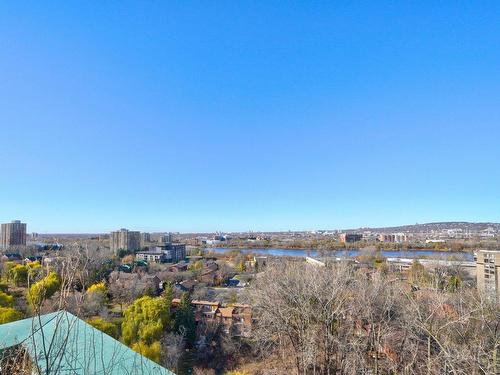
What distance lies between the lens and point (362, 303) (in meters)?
7.11

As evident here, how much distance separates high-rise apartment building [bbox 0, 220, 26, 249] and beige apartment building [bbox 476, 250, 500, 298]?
143 ft

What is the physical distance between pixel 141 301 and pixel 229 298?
16.9 feet

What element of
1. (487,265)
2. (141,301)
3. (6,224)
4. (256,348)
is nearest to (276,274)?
(256,348)

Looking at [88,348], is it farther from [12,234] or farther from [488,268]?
[12,234]

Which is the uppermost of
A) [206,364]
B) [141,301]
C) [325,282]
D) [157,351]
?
[325,282]

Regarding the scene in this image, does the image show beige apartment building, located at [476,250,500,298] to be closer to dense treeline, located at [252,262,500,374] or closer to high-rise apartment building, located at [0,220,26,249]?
dense treeline, located at [252,262,500,374]

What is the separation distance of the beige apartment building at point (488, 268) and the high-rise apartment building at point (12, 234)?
143ft

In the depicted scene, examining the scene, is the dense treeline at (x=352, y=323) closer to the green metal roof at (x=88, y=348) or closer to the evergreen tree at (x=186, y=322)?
the evergreen tree at (x=186, y=322)

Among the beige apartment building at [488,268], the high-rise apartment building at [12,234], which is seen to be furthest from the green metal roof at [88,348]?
the high-rise apartment building at [12,234]

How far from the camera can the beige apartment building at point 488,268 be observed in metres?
13.2

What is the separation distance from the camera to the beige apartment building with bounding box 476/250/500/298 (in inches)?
519

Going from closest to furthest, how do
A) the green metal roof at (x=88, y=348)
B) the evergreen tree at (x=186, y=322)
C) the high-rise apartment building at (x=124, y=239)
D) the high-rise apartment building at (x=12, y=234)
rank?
the green metal roof at (x=88, y=348)
the evergreen tree at (x=186, y=322)
the high-rise apartment building at (x=124, y=239)
the high-rise apartment building at (x=12, y=234)

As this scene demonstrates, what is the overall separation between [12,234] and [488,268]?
4494 cm

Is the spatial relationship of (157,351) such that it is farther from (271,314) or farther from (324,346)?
(324,346)
